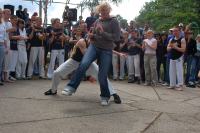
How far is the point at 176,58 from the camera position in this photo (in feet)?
44.9

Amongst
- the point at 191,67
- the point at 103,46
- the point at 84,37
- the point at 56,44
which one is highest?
the point at 84,37

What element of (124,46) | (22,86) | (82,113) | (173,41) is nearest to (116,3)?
(124,46)

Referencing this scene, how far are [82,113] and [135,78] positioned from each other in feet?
22.6

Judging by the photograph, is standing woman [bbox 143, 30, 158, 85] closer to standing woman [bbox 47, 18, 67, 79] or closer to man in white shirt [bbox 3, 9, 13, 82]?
standing woman [bbox 47, 18, 67, 79]

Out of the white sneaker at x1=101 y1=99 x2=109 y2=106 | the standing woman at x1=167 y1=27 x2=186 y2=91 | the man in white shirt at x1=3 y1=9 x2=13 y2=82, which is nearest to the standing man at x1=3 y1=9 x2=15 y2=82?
the man in white shirt at x1=3 y1=9 x2=13 y2=82

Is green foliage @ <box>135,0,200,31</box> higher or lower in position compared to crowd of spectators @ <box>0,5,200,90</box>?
higher

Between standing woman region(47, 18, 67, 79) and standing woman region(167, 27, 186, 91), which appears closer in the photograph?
standing woman region(167, 27, 186, 91)

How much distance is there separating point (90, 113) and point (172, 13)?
81.4 ft

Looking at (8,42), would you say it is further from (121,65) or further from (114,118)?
(114,118)

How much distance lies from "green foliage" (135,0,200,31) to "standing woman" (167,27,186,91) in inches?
644

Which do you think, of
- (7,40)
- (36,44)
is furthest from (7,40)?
(36,44)

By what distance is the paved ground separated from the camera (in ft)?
24.3

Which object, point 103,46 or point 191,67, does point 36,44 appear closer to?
point 103,46

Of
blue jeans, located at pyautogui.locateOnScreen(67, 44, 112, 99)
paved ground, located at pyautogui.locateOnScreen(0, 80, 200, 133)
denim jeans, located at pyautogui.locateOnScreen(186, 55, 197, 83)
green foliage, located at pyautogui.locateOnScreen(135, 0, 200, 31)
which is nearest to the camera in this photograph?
paved ground, located at pyautogui.locateOnScreen(0, 80, 200, 133)
